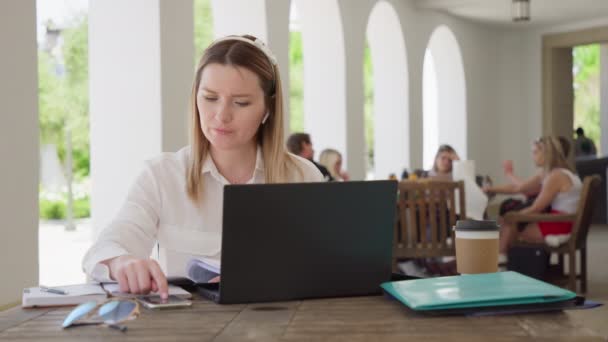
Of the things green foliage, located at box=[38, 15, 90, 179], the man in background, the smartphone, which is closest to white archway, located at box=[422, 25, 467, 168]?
the man in background

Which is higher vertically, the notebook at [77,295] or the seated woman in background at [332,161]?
the seated woman in background at [332,161]

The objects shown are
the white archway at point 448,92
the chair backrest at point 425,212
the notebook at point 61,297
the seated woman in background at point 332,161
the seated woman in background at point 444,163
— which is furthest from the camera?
the white archway at point 448,92

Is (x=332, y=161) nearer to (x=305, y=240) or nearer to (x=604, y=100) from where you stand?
(x=305, y=240)

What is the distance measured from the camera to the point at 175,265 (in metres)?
1.94

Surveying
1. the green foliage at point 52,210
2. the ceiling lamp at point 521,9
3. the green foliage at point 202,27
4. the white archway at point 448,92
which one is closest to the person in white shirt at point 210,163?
the ceiling lamp at point 521,9

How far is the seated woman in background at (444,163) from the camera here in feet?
23.0

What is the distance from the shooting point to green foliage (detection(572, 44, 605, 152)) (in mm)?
28156

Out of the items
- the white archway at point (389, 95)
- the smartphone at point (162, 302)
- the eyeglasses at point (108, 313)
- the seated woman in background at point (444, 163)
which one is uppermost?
the white archway at point (389, 95)

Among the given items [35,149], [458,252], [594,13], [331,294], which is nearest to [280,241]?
[331,294]

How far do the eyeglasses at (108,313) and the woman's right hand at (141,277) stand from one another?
19cm

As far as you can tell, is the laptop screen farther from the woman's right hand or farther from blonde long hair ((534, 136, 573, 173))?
blonde long hair ((534, 136, 573, 173))

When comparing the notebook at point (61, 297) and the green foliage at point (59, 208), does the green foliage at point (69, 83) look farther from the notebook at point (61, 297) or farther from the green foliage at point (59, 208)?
the notebook at point (61, 297)

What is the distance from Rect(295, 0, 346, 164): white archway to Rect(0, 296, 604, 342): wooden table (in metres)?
6.01

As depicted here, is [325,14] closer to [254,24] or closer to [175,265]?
[254,24]
